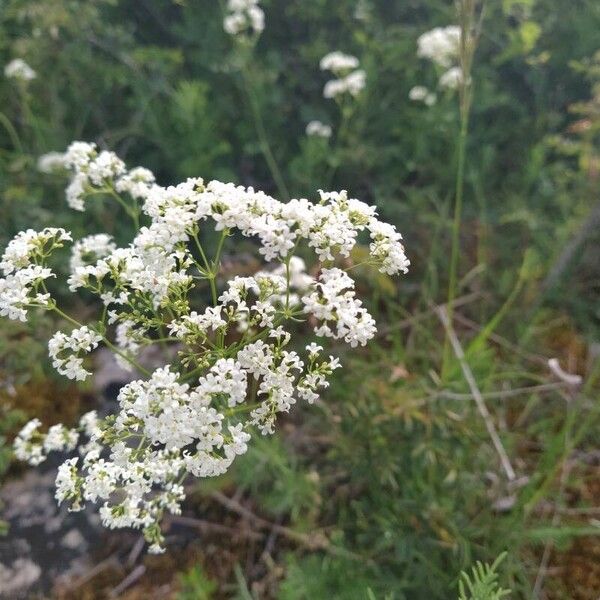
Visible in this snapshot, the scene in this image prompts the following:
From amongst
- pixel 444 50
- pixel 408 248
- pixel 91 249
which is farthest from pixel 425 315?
pixel 91 249

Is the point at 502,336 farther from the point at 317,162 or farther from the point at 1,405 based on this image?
the point at 1,405

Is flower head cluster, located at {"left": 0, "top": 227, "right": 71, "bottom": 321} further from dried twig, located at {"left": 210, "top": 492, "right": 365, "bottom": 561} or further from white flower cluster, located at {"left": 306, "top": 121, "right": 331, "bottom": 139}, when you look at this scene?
white flower cluster, located at {"left": 306, "top": 121, "right": 331, "bottom": 139}

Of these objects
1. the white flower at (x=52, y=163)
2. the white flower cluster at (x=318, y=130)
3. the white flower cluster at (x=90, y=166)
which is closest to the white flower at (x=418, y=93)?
the white flower cluster at (x=318, y=130)

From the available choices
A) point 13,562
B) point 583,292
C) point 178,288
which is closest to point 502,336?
point 583,292

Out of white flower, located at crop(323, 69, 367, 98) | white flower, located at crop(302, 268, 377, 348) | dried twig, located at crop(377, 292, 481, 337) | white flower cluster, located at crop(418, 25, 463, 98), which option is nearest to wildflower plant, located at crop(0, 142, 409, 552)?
white flower, located at crop(302, 268, 377, 348)

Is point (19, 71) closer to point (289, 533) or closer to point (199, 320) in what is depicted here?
point (199, 320)

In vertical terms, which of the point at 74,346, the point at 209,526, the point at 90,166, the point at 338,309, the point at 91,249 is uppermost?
the point at 90,166

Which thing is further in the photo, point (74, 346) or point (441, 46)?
point (441, 46)

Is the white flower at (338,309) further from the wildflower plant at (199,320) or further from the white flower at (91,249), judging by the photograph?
the white flower at (91,249)
